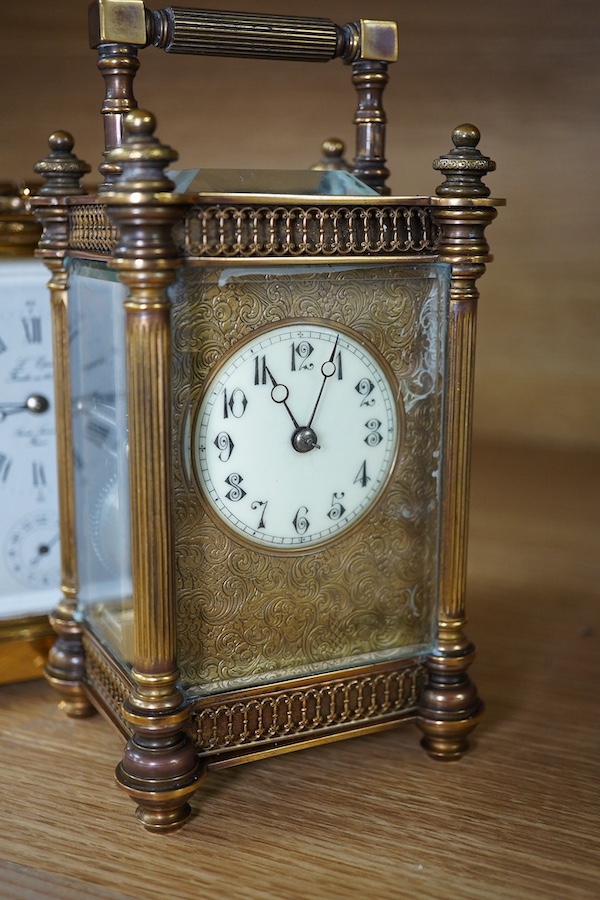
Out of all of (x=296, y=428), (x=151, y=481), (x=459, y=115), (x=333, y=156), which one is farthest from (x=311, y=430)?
(x=459, y=115)

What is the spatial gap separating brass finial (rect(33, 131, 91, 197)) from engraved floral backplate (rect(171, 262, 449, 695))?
7.7 inches

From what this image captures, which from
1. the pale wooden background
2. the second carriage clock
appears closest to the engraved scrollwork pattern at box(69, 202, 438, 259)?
the second carriage clock

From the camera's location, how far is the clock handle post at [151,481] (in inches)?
24.1

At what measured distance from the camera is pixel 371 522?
75 centimetres

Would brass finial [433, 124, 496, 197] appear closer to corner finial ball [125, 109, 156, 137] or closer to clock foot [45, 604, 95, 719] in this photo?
corner finial ball [125, 109, 156, 137]

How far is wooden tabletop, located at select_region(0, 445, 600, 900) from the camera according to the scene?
0.63 meters

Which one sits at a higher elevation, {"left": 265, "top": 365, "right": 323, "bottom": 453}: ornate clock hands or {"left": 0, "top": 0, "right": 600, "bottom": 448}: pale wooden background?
{"left": 0, "top": 0, "right": 600, "bottom": 448}: pale wooden background

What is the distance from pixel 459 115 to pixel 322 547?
0.84 metres

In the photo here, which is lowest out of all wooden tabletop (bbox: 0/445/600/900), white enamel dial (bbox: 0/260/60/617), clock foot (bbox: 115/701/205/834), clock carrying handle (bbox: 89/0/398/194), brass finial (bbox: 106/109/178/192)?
wooden tabletop (bbox: 0/445/600/900)

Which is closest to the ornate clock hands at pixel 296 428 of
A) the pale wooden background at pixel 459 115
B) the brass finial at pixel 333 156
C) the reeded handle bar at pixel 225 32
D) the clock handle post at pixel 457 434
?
the clock handle post at pixel 457 434

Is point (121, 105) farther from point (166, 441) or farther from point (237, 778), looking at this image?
point (237, 778)

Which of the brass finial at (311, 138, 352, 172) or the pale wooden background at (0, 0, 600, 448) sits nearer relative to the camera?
the brass finial at (311, 138, 352, 172)

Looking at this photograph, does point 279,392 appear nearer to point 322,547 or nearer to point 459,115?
point 322,547

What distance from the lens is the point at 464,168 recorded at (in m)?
0.70
